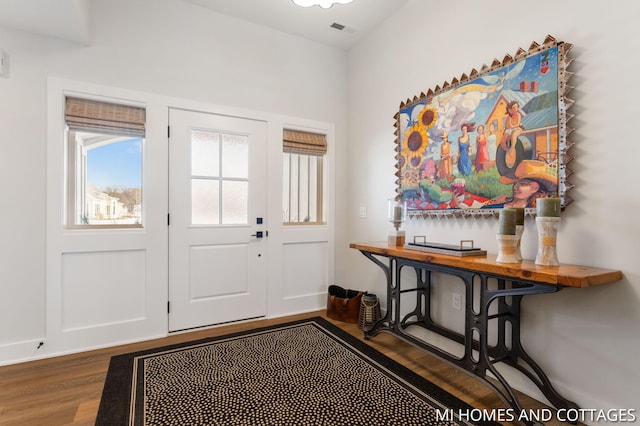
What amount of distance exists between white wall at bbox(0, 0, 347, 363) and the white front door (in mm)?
290

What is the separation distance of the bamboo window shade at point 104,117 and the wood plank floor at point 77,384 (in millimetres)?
1743

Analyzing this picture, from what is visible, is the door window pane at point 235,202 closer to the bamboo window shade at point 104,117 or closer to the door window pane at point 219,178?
the door window pane at point 219,178

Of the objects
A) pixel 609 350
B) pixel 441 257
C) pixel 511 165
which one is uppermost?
pixel 511 165

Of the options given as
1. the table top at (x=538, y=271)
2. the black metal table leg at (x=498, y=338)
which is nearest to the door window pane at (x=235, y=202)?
the black metal table leg at (x=498, y=338)

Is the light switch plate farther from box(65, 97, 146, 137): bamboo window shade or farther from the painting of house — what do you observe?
the painting of house

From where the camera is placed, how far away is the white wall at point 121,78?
2227 mm

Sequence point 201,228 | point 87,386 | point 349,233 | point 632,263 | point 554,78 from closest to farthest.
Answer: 1. point 632,263
2. point 554,78
3. point 87,386
4. point 201,228
5. point 349,233

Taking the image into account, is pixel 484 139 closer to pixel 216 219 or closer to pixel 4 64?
pixel 216 219

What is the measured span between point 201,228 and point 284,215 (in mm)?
849

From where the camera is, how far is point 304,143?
3.33 meters

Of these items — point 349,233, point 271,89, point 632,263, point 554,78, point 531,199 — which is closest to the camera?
point 632,263

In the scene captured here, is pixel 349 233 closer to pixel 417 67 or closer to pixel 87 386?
pixel 417 67

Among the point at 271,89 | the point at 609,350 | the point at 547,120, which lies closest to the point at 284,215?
the point at 271,89

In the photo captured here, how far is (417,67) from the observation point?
2656mm
